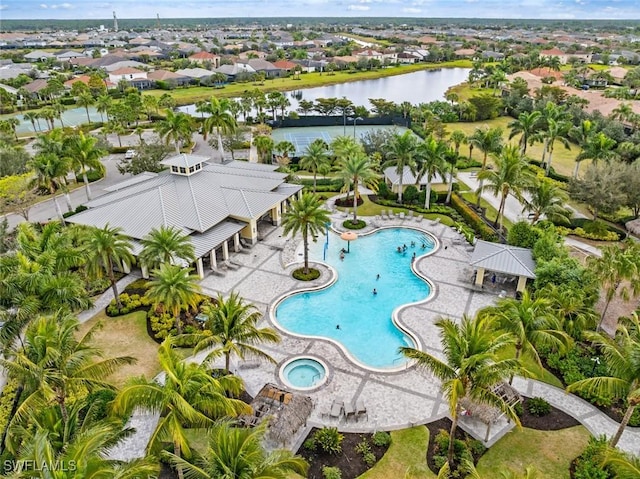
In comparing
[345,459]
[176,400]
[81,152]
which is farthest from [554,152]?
[176,400]

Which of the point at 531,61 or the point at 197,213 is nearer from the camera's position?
the point at 197,213

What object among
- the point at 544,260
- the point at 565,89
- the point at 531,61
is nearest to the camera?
the point at 544,260

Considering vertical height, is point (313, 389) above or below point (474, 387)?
below

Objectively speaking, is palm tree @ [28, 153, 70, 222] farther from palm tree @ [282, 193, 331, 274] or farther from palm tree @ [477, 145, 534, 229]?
palm tree @ [477, 145, 534, 229]

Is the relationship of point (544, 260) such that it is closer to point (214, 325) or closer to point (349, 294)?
point (349, 294)

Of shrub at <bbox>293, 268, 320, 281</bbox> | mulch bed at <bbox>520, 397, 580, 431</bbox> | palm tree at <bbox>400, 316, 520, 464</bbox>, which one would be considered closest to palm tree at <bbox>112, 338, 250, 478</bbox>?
palm tree at <bbox>400, 316, 520, 464</bbox>

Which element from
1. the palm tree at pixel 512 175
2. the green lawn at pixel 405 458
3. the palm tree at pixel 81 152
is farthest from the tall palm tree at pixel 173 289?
the palm tree at pixel 512 175

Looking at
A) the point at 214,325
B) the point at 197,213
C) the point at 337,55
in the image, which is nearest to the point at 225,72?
the point at 337,55
